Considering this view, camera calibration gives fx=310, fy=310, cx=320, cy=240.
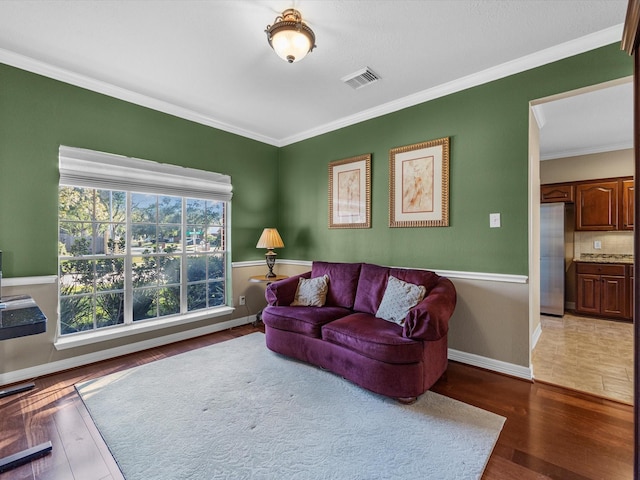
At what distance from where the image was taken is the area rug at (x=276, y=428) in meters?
1.69

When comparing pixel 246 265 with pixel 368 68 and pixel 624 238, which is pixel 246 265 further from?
pixel 624 238

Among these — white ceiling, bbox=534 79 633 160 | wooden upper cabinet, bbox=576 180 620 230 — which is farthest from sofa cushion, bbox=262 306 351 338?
wooden upper cabinet, bbox=576 180 620 230

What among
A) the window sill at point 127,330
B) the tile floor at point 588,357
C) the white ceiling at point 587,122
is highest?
the white ceiling at point 587,122

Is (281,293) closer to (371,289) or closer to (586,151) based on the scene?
(371,289)

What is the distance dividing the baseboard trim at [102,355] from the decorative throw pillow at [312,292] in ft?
4.34

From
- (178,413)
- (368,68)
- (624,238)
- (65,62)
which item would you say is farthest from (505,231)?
(65,62)

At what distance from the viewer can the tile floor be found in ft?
8.56

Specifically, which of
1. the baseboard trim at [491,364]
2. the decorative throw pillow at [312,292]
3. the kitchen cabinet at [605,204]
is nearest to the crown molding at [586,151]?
the kitchen cabinet at [605,204]

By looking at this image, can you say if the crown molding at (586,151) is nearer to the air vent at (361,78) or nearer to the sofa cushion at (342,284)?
the air vent at (361,78)

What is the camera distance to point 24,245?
2.73 m

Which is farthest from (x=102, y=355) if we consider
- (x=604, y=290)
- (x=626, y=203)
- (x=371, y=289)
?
(x=626, y=203)

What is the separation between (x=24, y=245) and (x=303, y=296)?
2.59 meters

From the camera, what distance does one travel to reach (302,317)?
3002 mm

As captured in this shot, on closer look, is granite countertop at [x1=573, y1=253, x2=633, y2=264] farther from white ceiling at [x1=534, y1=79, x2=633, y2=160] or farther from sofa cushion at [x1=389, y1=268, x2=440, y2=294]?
sofa cushion at [x1=389, y1=268, x2=440, y2=294]
